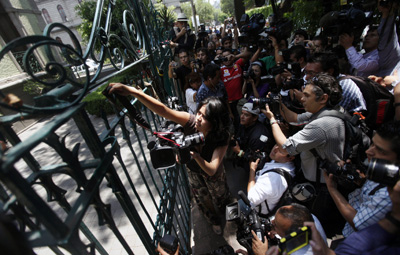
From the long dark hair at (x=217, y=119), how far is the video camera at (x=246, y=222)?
1.93 ft

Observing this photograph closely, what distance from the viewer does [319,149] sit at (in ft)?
6.25

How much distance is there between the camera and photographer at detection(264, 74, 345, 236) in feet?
5.90

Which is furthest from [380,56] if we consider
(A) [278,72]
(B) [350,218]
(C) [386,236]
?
(C) [386,236]

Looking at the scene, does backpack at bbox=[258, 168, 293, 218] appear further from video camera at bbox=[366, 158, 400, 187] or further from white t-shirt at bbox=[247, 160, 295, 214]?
video camera at bbox=[366, 158, 400, 187]

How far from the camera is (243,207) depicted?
1.78 meters

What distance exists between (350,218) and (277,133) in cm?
98

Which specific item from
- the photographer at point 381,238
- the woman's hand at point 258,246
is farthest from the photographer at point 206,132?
the photographer at point 381,238

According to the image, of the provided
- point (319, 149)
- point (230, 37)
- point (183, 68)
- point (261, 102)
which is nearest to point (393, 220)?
point (319, 149)

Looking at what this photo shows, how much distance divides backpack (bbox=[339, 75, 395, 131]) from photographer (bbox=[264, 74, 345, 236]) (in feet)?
2.08

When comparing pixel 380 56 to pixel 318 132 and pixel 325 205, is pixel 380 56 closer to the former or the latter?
pixel 318 132

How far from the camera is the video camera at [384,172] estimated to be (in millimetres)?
1001

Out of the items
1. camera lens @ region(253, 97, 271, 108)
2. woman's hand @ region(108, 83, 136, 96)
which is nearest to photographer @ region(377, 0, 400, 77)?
camera lens @ region(253, 97, 271, 108)

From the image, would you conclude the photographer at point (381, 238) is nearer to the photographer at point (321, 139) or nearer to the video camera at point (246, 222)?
the video camera at point (246, 222)

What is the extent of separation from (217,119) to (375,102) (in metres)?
1.89
